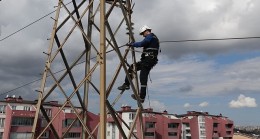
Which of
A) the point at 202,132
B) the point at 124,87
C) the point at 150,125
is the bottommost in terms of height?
the point at 202,132

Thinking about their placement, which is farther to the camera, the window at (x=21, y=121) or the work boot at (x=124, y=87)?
the window at (x=21, y=121)

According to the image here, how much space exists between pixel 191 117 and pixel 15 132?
58904mm

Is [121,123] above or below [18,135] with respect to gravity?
above

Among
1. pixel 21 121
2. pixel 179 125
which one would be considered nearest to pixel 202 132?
pixel 179 125

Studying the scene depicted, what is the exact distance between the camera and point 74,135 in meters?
71.4

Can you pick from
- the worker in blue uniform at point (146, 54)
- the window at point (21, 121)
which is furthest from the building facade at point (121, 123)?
the worker in blue uniform at point (146, 54)

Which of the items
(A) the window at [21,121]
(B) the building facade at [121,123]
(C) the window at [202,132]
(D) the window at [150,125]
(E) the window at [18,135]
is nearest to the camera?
(E) the window at [18,135]

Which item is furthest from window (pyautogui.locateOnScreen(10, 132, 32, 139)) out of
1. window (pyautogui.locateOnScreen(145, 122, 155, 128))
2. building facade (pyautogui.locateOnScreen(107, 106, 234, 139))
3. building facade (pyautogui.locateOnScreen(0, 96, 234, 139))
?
window (pyautogui.locateOnScreen(145, 122, 155, 128))

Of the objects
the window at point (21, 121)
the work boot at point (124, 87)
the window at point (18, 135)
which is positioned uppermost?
the window at point (21, 121)

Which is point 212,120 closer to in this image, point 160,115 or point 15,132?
point 160,115

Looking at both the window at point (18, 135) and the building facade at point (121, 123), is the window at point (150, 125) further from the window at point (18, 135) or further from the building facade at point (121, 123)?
the window at point (18, 135)

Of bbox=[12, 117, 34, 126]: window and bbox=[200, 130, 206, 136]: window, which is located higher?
bbox=[12, 117, 34, 126]: window

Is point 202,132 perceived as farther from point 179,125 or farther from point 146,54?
point 146,54

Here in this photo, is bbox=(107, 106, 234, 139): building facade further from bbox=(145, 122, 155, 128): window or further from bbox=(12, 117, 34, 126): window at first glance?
bbox=(12, 117, 34, 126): window
